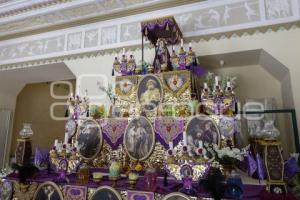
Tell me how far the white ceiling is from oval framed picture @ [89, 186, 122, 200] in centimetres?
337

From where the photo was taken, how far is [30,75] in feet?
19.1

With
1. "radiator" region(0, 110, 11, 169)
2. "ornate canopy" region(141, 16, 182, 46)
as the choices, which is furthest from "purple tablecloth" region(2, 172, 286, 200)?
"radiator" region(0, 110, 11, 169)

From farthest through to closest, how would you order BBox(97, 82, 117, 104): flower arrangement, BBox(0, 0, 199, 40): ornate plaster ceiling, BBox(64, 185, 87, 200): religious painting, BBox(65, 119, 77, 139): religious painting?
BBox(0, 0, 199, 40): ornate plaster ceiling → BBox(97, 82, 117, 104): flower arrangement → BBox(65, 119, 77, 139): religious painting → BBox(64, 185, 87, 200): religious painting

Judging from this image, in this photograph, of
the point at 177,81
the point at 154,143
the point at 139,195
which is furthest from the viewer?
the point at 177,81

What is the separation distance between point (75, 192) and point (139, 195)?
31.1 inches

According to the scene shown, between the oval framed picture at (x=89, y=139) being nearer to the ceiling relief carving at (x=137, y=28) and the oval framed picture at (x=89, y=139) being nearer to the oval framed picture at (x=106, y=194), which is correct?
the oval framed picture at (x=106, y=194)

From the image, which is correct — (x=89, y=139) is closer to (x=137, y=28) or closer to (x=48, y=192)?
(x=48, y=192)

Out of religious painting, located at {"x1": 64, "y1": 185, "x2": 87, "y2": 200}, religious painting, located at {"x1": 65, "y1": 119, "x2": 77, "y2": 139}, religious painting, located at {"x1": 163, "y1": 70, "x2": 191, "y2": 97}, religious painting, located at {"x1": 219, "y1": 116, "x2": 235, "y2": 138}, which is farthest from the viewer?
religious painting, located at {"x1": 65, "y1": 119, "x2": 77, "y2": 139}

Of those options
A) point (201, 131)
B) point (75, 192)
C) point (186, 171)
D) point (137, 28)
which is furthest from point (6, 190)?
point (137, 28)

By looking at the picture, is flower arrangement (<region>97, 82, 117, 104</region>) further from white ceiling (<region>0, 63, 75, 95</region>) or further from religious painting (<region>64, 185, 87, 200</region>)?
religious painting (<region>64, 185, 87, 200</region>)

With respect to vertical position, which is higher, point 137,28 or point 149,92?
point 137,28

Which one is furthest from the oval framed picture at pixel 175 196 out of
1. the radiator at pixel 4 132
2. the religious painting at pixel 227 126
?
the radiator at pixel 4 132

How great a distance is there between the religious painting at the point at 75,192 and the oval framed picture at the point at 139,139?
0.81m

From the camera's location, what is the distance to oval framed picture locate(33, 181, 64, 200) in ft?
8.72
